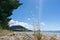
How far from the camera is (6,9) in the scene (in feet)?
62.5

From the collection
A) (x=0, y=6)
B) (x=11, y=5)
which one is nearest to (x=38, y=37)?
(x=0, y=6)

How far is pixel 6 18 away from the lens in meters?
19.2

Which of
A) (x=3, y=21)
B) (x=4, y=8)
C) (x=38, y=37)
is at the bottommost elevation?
(x=38, y=37)

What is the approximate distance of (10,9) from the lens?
19.6 meters

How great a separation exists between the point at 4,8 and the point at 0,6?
64cm

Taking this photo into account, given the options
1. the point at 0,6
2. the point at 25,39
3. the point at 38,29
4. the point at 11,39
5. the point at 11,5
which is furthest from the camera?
the point at 11,5

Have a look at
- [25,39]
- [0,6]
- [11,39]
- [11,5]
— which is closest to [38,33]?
[25,39]

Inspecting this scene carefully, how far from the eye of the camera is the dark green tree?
60.1 feet

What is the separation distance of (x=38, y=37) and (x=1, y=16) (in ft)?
50.3

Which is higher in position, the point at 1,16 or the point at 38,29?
the point at 1,16

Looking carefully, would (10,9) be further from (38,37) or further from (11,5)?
(38,37)

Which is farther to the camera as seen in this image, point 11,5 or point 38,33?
point 11,5

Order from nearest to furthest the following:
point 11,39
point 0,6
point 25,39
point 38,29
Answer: point 38,29
point 25,39
point 11,39
point 0,6

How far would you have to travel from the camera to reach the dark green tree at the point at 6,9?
60.1 feet
